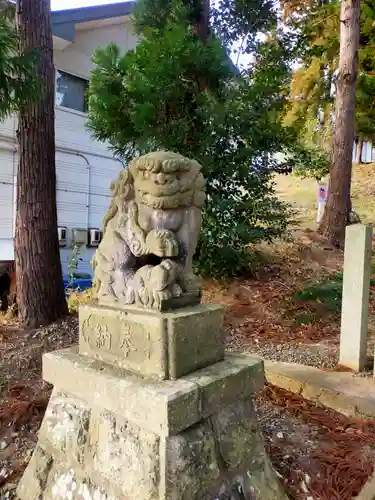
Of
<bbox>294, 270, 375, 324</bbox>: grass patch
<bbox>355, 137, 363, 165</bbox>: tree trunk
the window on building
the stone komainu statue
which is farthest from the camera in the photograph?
<bbox>355, 137, 363, 165</bbox>: tree trunk

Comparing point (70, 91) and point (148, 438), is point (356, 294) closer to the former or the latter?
point (148, 438)

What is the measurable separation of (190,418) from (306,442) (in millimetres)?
1042

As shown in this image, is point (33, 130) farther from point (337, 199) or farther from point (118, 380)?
point (337, 199)

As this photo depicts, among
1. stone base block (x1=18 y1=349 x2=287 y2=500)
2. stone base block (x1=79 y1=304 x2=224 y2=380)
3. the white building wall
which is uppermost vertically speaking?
the white building wall

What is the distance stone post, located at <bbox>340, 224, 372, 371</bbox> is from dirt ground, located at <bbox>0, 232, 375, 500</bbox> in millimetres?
231

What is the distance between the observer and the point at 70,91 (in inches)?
321

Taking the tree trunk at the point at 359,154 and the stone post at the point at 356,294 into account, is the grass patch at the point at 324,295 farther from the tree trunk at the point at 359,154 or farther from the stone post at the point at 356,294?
the tree trunk at the point at 359,154

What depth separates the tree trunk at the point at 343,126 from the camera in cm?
711

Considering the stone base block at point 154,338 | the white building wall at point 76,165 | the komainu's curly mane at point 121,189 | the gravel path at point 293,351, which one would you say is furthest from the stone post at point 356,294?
Result: the white building wall at point 76,165

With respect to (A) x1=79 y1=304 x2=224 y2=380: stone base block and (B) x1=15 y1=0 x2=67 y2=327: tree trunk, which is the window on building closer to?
(B) x1=15 y1=0 x2=67 y2=327: tree trunk

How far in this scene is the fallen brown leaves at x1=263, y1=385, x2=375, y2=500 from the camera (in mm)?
1935

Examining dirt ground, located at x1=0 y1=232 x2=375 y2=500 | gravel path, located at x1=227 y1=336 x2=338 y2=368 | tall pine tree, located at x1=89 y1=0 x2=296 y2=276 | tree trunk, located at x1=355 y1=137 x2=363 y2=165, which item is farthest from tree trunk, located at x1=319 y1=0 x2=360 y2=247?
tree trunk, located at x1=355 y1=137 x2=363 y2=165

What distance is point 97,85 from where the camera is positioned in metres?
5.12

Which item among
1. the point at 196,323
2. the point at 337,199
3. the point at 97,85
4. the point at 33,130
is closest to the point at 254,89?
the point at 97,85
